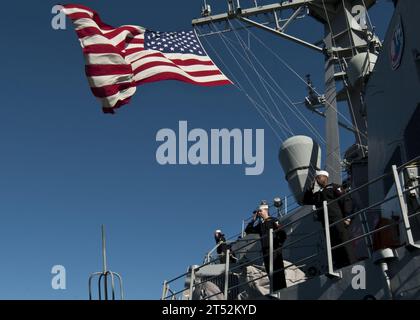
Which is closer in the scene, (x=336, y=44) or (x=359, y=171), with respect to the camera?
(x=359, y=171)

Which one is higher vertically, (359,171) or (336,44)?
(336,44)

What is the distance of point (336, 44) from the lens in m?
13.5

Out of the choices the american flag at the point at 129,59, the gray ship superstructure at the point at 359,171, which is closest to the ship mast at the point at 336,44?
the gray ship superstructure at the point at 359,171

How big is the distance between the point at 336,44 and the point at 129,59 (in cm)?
604

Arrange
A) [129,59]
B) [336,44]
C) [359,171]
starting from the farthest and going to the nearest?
[336,44] < [359,171] < [129,59]

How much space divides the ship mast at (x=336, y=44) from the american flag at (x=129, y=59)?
120 inches

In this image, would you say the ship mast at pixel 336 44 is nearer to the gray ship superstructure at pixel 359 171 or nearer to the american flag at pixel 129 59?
the gray ship superstructure at pixel 359 171

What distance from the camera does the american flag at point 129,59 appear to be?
8.64 metres

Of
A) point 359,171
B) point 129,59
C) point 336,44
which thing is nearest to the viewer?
point 129,59

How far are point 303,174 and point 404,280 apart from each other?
705cm

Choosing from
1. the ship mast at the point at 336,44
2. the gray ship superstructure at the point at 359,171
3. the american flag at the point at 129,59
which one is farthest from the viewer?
the ship mast at the point at 336,44

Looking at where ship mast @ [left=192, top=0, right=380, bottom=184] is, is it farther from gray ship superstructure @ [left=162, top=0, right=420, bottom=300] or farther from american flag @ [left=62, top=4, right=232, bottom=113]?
american flag @ [left=62, top=4, right=232, bottom=113]

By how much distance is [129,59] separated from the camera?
29.8 ft

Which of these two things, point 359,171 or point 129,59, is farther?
point 359,171
